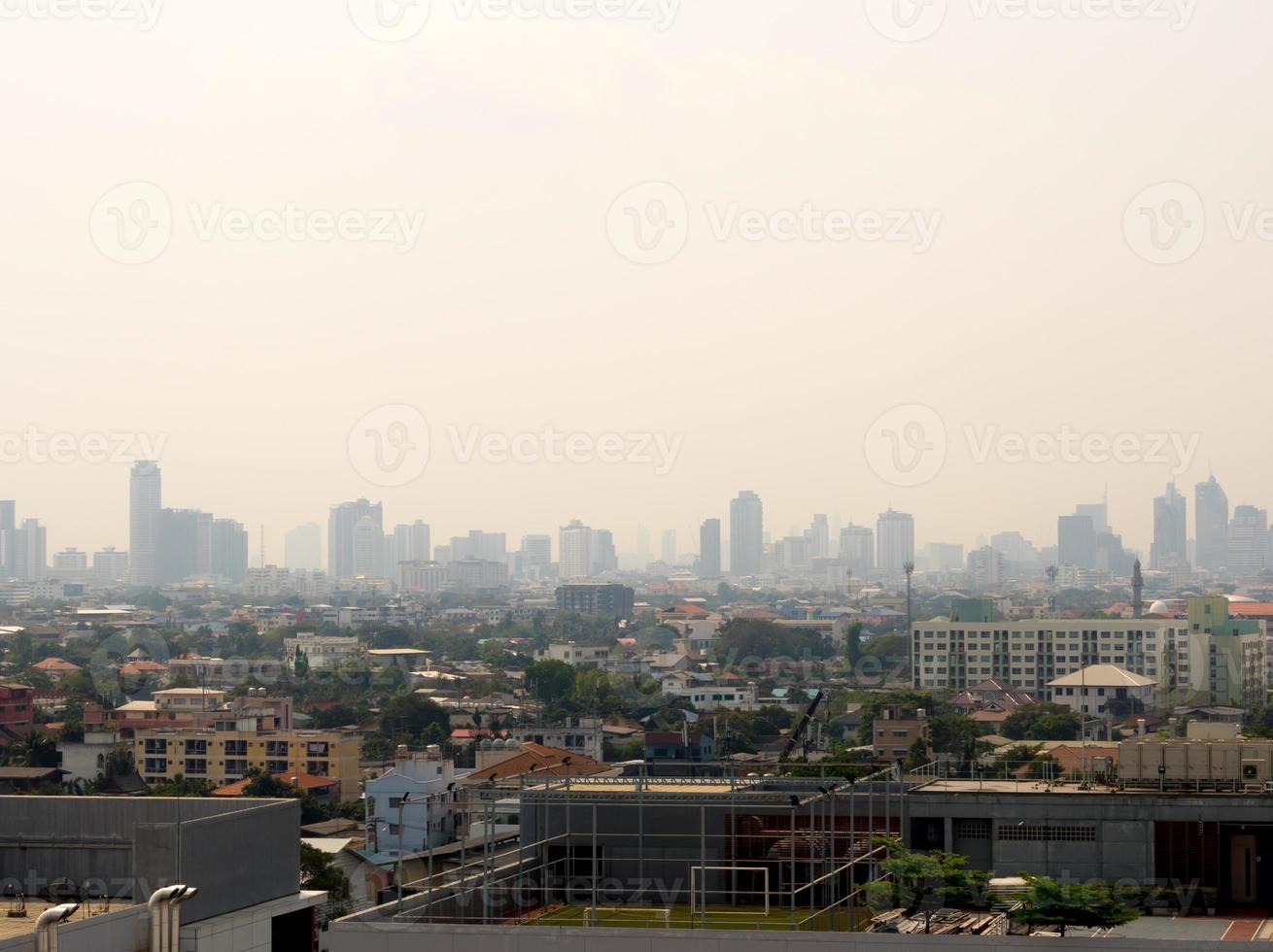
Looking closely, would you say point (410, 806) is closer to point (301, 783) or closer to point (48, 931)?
point (301, 783)

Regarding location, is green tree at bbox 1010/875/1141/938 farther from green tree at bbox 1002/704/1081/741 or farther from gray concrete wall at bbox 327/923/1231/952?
green tree at bbox 1002/704/1081/741

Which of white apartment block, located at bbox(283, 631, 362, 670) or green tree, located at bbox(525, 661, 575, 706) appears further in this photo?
white apartment block, located at bbox(283, 631, 362, 670)

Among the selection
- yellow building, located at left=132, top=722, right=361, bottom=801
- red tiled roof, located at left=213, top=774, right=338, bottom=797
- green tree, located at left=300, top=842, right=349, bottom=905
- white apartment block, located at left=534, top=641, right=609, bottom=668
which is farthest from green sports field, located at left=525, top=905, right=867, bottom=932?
white apartment block, located at left=534, top=641, right=609, bottom=668

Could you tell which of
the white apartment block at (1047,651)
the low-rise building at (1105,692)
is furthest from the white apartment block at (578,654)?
the low-rise building at (1105,692)

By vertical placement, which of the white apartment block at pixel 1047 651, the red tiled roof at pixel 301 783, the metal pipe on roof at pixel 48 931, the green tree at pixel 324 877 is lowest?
the red tiled roof at pixel 301 783

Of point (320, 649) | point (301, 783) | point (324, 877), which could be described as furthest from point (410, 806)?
point (320, 649)

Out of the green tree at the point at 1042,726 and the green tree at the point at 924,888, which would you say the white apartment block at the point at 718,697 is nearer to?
the green tree at the point at 1042,726
